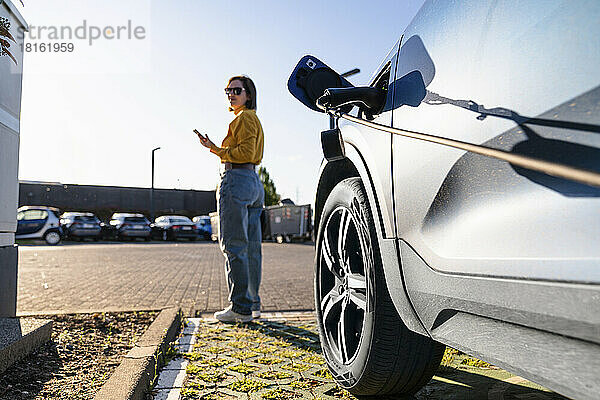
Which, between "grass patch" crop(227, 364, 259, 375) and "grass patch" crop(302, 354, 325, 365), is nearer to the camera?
"grass patch" crop(227, 364, 259, 375)

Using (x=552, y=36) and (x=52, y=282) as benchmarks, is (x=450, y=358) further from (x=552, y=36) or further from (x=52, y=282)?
(x=52, y=282)

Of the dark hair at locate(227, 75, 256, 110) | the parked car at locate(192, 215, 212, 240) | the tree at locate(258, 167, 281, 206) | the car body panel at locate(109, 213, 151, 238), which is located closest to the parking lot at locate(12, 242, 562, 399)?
the dark hair at locate(227, 75, 256, 110)

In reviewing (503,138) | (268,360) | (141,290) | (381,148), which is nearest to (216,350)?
(268,360)

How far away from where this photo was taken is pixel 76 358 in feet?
10.8

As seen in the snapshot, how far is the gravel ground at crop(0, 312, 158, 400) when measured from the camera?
265cm

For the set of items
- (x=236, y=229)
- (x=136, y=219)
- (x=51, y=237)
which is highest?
(x=136, y=219)

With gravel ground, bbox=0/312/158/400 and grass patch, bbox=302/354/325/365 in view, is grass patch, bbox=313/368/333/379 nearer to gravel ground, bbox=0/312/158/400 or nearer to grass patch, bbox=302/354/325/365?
grass patch, bbox=302/354/325/365

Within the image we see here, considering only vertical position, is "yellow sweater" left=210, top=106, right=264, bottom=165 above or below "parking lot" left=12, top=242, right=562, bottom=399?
above

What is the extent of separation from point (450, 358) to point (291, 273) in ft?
21.2

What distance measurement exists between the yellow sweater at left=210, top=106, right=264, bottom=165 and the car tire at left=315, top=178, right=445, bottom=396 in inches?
74.1

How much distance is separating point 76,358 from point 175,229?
29.5 metres

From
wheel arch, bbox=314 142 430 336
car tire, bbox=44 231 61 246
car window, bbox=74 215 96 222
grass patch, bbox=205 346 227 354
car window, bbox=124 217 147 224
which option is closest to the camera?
wheel arch, bbox=314 142 430 336

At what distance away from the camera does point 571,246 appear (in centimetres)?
107

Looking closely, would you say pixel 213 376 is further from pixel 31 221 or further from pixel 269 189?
pixel 269 189
